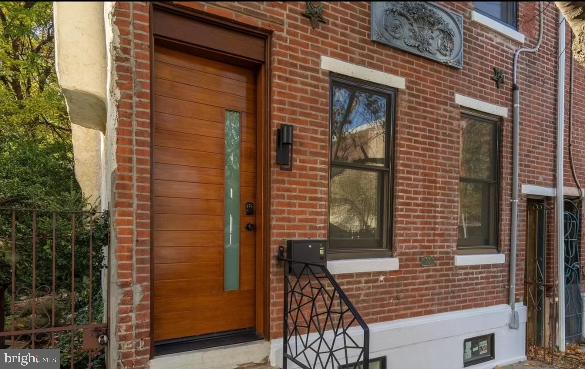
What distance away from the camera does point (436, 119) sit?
504 cm

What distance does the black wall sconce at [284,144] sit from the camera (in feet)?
12.6

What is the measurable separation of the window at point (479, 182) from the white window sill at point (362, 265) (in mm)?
1364

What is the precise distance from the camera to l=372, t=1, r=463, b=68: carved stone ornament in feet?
15.1

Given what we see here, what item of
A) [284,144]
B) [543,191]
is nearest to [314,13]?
[284,144]

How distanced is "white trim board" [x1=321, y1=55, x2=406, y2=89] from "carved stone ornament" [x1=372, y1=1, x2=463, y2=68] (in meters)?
0.35

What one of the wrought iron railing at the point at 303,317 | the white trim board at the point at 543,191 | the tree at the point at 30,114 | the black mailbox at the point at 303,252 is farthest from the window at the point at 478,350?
the tree at the point at 30,114

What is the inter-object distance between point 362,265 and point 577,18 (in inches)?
114

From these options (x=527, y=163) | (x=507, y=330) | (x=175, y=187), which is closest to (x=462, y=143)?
(x=527, y=163)

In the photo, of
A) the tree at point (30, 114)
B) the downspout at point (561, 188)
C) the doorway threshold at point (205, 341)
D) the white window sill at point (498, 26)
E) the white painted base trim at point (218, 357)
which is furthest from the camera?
the tree at point (30, 114)

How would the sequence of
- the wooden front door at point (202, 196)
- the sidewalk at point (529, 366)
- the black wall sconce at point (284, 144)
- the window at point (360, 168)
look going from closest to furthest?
the wooden front door at point (202, 196) → the black wall sconce at point (284, 144) → the window at point (360, 168) → the sidewalk at point (529, 366)

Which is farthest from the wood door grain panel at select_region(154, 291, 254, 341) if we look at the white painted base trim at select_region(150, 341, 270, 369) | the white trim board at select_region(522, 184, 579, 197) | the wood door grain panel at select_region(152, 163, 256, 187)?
the white trim board at select_region(522, 184, 579, 197)

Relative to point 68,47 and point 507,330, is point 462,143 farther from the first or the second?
point 68,47

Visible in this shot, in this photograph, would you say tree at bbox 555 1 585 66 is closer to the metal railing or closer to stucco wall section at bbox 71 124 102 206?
the metal railing

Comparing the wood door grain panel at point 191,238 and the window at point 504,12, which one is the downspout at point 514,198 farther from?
the wood door grain panel at point 191,238
